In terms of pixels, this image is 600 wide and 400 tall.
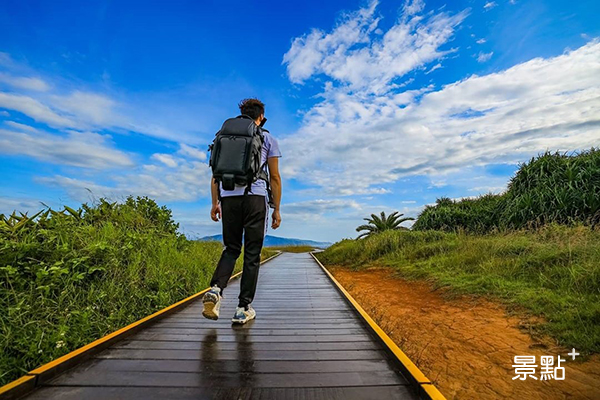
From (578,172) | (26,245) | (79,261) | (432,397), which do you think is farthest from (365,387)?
(578,172)

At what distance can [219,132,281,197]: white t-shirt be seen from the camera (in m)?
3.14

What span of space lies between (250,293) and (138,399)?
4.97 ft

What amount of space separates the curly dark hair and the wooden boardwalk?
2.21 meters

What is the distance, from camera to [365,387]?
1975mm

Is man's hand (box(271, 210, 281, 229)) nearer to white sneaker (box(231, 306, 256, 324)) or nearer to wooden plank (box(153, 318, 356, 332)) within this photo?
white sneaker (box(231, 306, 256, 324))

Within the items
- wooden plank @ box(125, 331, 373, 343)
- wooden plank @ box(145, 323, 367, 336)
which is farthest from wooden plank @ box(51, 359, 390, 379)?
wooden plank @ box(145, 323, 367, 336)

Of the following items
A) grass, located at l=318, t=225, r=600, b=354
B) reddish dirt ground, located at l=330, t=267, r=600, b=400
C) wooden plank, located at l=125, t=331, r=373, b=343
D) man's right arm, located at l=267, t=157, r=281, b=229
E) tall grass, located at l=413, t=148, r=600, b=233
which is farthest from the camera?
tall grass, located at l=413, t=148, r=600, b=233

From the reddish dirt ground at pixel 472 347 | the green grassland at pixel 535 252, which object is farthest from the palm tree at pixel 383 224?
the reddish dirt ground at pixel 472 347

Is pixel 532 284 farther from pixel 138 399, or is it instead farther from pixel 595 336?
pixel 138 399

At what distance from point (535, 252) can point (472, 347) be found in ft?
13.9

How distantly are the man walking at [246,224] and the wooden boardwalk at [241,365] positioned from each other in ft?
1.01

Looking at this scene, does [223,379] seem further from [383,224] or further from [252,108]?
[383,224]

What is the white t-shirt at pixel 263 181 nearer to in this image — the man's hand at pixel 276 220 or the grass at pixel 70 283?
the man's hand at pixel 276 220

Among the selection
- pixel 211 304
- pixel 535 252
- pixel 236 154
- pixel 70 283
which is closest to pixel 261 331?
pixel 211 304
